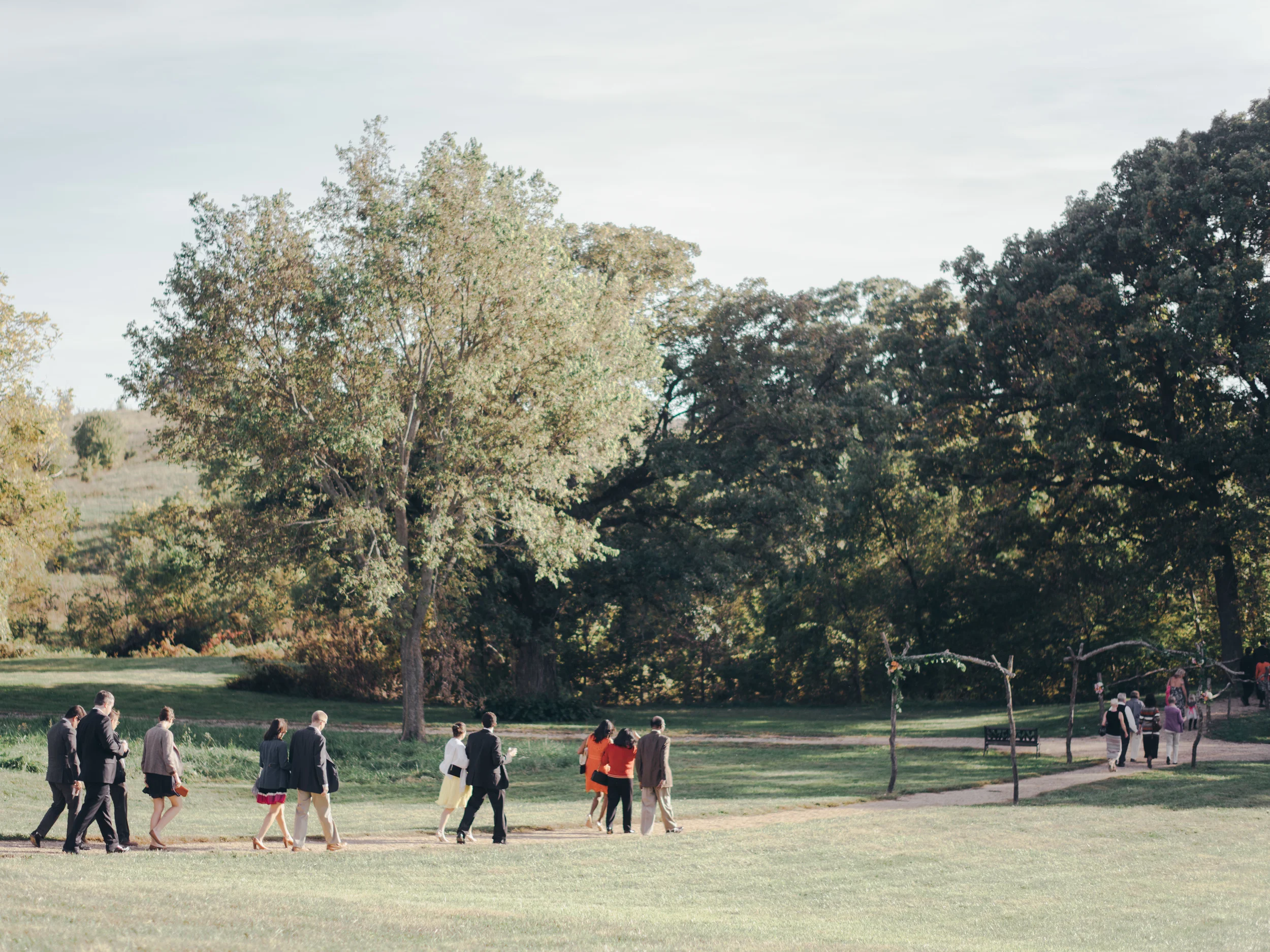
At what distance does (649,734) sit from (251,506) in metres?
21.8

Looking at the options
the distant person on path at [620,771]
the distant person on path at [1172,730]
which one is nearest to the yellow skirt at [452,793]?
the distant person on path at [620,771]

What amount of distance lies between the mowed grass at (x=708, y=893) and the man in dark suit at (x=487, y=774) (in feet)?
1.91

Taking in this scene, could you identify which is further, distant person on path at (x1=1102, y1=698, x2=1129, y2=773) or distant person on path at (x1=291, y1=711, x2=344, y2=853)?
distant person on path at (x1=1102, y1=698, x2=1129, y2=773)

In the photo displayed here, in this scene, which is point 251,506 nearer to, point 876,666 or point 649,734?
point 649,734

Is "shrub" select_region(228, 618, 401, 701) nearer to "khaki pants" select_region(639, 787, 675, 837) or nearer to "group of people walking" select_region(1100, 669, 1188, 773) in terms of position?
"group of people walking" select_region(1100, 669, 1188, 773)

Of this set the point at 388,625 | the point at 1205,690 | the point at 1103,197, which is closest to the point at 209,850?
the point at 388,625

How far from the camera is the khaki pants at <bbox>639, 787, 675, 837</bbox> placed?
18.4 metres

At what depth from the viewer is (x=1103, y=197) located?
40000 mm

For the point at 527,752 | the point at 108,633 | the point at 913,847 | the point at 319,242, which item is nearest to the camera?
the point at 913,847

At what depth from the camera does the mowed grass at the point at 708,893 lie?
10.2 m

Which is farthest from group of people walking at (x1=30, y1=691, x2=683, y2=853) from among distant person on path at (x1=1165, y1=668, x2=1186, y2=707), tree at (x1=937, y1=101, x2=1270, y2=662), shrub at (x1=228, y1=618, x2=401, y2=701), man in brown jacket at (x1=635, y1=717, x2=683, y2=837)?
shrub at (x1=228, y1=618, x2=401, y2=701)

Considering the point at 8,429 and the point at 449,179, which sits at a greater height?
the point at 449,179

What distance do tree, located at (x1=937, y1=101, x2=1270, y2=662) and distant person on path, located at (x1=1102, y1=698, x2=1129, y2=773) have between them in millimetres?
11187

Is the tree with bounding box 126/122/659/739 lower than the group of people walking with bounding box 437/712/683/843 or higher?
higher
